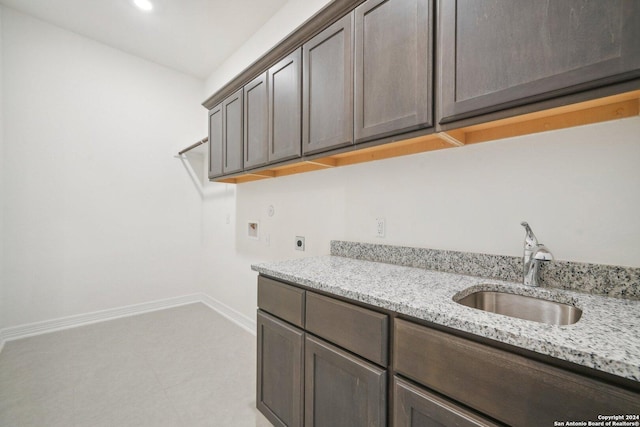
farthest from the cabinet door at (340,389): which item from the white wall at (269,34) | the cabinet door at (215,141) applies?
the white wall at (269,34)

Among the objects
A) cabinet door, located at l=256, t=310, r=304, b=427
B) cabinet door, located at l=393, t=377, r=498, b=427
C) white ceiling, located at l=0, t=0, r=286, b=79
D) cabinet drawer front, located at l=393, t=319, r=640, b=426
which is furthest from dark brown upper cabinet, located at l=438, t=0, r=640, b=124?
white ceiling, located at l=0, t=0, r=286, b=79

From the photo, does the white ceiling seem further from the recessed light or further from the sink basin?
the sink basin

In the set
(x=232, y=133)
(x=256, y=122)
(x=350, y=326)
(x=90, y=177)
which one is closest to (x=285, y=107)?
(x=256, y=122)

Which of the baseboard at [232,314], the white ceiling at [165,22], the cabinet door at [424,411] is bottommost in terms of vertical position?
the baseboard at [232,314]

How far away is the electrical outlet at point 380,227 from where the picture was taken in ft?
5.46

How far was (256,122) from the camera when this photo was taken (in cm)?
210

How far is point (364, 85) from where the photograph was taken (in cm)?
135

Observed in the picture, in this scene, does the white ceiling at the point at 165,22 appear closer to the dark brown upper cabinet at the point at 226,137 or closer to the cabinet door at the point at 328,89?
the dark brown upper cabinet at the point at 226,137

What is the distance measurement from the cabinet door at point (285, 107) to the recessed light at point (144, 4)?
1512 mm

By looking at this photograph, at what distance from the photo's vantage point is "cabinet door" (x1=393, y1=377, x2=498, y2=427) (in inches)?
29.4

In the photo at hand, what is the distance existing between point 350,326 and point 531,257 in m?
0.77

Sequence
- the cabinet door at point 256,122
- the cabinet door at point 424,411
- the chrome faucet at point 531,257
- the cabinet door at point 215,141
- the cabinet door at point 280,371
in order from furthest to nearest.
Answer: the cabinet door at point 215,141
the cabinet door at point 256,122
the cabinet door at point 280,371
the chrome faucet at point 531,257
the cabinet door at point 424,411

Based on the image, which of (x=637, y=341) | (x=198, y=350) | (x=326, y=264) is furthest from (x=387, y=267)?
(x=198, y=350)

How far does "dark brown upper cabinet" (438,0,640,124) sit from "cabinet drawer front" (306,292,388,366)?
848 millimetres
